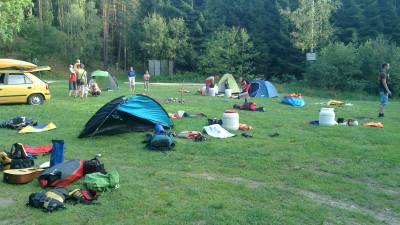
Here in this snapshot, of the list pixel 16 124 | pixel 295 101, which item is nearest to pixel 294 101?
pixel 295 101

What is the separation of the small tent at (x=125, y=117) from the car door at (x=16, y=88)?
7.73m

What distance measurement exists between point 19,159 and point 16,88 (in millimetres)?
10890

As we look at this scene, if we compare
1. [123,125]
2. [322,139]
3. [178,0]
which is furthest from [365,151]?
[178,0]

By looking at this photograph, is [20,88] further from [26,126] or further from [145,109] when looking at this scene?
[145,109]

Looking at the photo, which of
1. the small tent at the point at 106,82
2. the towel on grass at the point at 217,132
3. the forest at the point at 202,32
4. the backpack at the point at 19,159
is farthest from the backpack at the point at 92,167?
the forest at the point at 202,32

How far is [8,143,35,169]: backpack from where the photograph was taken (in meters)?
8.15

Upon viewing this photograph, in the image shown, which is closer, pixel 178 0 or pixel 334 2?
pixel 334 2

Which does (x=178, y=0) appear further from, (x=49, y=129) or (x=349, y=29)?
(x=49, y=129)


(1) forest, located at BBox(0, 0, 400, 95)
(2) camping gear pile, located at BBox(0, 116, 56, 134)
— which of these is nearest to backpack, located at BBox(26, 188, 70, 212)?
(2) camping gear pile, located at BBox(0, 116, 56, 134)

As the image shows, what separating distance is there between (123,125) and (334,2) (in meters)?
37.4

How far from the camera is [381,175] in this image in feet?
27.0

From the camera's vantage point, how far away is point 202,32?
5216 centimetres

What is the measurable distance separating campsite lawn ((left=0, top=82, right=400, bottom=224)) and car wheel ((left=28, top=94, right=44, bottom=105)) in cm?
581

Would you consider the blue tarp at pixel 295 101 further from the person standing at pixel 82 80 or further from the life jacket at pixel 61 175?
the life jacket at pixel 61 175
